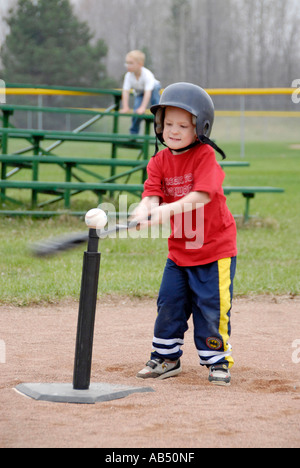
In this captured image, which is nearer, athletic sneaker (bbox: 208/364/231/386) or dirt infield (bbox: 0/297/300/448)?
dirt infield (bbox: 0/297/300/448)

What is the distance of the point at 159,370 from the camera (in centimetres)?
355

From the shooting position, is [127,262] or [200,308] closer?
[200,308]

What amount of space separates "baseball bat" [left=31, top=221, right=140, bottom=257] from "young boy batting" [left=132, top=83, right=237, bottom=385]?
0.77ft

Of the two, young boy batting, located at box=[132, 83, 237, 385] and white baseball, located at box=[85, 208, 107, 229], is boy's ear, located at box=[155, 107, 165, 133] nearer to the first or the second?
young boy batting, located at box=[132, 83, 237, 385]

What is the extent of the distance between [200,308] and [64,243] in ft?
2.85

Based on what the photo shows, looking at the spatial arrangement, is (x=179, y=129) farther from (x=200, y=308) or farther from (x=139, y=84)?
(x=139, y=84)

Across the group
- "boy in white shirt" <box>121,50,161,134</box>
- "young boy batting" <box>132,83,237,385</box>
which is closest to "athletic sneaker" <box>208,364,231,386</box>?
"young boy batting" <box>132,83,237,385</box>

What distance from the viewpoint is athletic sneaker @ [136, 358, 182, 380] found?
352 cm

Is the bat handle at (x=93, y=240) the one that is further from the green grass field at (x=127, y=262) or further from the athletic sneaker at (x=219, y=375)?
the athletic sneaker at (x=219, y=375)

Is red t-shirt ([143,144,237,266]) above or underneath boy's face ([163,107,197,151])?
underneath

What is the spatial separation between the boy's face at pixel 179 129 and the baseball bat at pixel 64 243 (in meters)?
0.54

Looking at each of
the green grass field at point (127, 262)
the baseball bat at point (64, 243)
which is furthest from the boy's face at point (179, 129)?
the green grass field at point (127, 262)

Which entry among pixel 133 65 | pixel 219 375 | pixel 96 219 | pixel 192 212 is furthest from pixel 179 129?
pixel 133 65

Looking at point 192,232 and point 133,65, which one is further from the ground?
point 133,65
